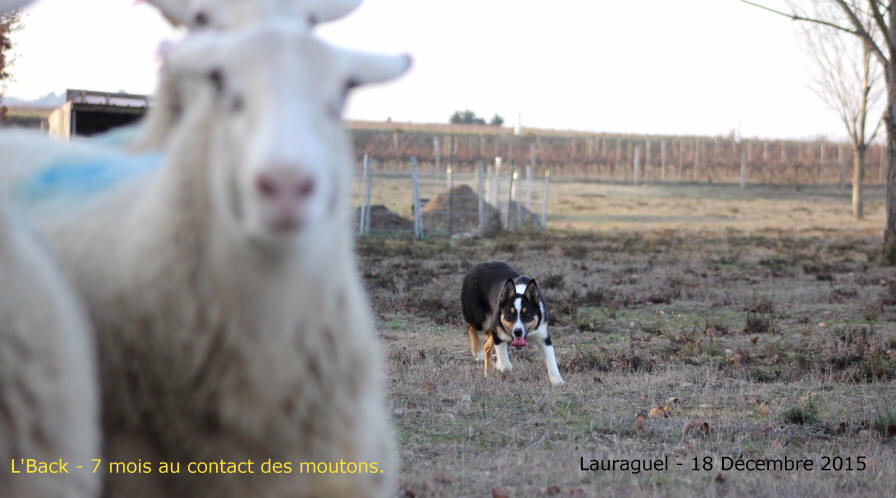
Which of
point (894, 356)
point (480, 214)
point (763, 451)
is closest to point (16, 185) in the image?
point (763, 451)

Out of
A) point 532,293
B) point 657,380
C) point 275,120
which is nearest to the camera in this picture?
point 275,120

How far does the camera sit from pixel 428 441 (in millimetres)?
5078

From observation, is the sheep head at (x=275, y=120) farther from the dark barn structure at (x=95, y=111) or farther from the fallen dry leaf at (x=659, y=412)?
the dark barn structure at (x=95, y=111)

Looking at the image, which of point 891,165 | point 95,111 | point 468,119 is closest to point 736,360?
point 95,111

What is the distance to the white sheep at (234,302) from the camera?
202cm

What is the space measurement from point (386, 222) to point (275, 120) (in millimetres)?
21912

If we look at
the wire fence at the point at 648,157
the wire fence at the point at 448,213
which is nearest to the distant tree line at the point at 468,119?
the wire fence at the point at 648,157

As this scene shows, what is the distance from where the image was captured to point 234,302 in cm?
215

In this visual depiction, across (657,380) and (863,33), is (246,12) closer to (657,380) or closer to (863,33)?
(657,380)

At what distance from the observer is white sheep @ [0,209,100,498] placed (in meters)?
1.92

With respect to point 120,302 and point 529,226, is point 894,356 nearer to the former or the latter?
point 120,302

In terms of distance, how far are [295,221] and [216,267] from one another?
0.41 meters

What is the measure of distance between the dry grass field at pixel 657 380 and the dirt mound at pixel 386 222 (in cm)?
775

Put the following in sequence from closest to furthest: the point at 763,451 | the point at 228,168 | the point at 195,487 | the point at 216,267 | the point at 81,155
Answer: the point at 228,168, the point at 216,267, the point at 195,487, the point at 81,155, the point at 763,451
